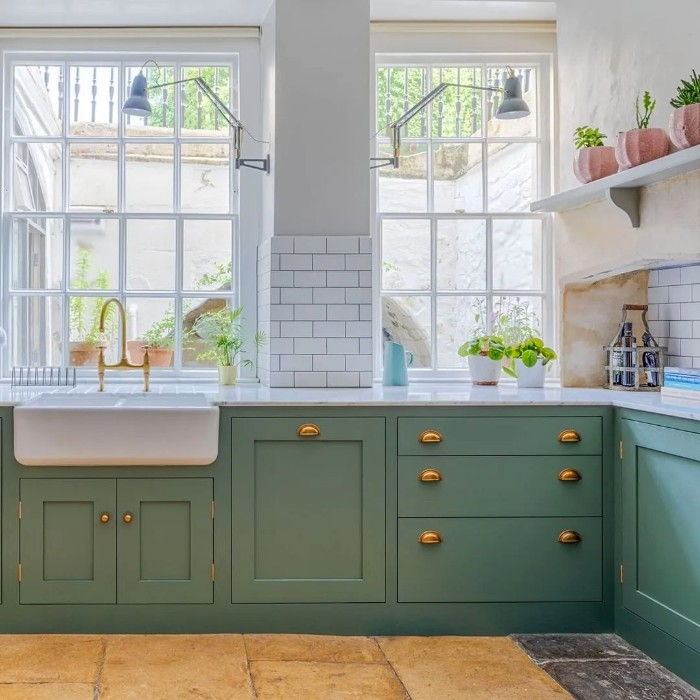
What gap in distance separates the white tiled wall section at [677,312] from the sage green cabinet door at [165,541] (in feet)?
6.82

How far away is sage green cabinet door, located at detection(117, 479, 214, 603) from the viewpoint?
9.83ft

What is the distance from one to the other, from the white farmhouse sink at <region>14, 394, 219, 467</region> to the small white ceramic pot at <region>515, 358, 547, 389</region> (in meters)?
1.48

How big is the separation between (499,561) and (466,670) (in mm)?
447

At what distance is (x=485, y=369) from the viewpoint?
382 cm

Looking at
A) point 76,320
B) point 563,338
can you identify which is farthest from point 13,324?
point 563,338

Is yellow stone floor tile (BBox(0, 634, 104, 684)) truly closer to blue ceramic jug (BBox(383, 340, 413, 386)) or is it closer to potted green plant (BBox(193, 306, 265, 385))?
potted green plant (BBox(193, 306, 265, 385))

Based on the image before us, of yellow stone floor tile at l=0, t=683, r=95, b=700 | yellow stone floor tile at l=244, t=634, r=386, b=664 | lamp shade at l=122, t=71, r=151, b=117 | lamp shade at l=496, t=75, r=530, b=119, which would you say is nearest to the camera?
yellow stone floor tile at l=0, t=683, r=95, b=700

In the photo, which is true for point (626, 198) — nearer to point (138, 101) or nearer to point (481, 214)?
point (481, 214)

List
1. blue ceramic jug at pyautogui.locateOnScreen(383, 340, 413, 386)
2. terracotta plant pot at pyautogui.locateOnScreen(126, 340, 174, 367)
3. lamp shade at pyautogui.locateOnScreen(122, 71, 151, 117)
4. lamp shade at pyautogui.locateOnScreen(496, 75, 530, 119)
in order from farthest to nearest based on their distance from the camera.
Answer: terracotta plant pot at pyautogui.locateOnScreen(126, 340, 174, 367)
blue ceramic jug at pyautogui.locateOnScreen(383, 340, 413, 386)
lamp shade at pyautogui.locateOnScreen(496, 75, 530, 119)
lamp shade at pyautogui.locateOnScreen(122, 71, 151, 117)

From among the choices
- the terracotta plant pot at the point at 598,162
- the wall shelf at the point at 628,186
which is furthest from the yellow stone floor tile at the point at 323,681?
the terracotta plant pot at the point at 598,162

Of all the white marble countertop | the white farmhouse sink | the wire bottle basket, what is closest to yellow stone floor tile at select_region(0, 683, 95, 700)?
the white farmhouse sink

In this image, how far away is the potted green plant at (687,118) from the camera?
2.66 metres

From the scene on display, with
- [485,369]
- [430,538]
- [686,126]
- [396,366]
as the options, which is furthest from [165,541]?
[686,126]

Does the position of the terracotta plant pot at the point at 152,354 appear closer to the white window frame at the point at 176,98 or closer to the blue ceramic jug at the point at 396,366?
the white window frame at the point at 176,98
